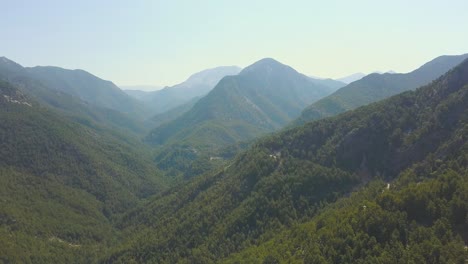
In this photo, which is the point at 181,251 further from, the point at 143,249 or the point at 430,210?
the point at 430,210

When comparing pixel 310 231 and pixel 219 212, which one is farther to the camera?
→ pixel 219 212

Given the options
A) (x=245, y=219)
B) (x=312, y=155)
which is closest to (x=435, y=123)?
(x=312, y=155)

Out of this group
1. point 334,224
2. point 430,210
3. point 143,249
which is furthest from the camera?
point 143,249

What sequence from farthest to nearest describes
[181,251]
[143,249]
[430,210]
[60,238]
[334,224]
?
[60,238], [143,249], [181,251], [334,224], [430,210]

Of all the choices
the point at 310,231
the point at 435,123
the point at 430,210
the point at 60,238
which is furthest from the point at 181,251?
the point at 435,123

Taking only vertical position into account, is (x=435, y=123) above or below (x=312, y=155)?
above

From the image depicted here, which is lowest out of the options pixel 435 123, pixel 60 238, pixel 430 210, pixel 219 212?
pixel 60 238
